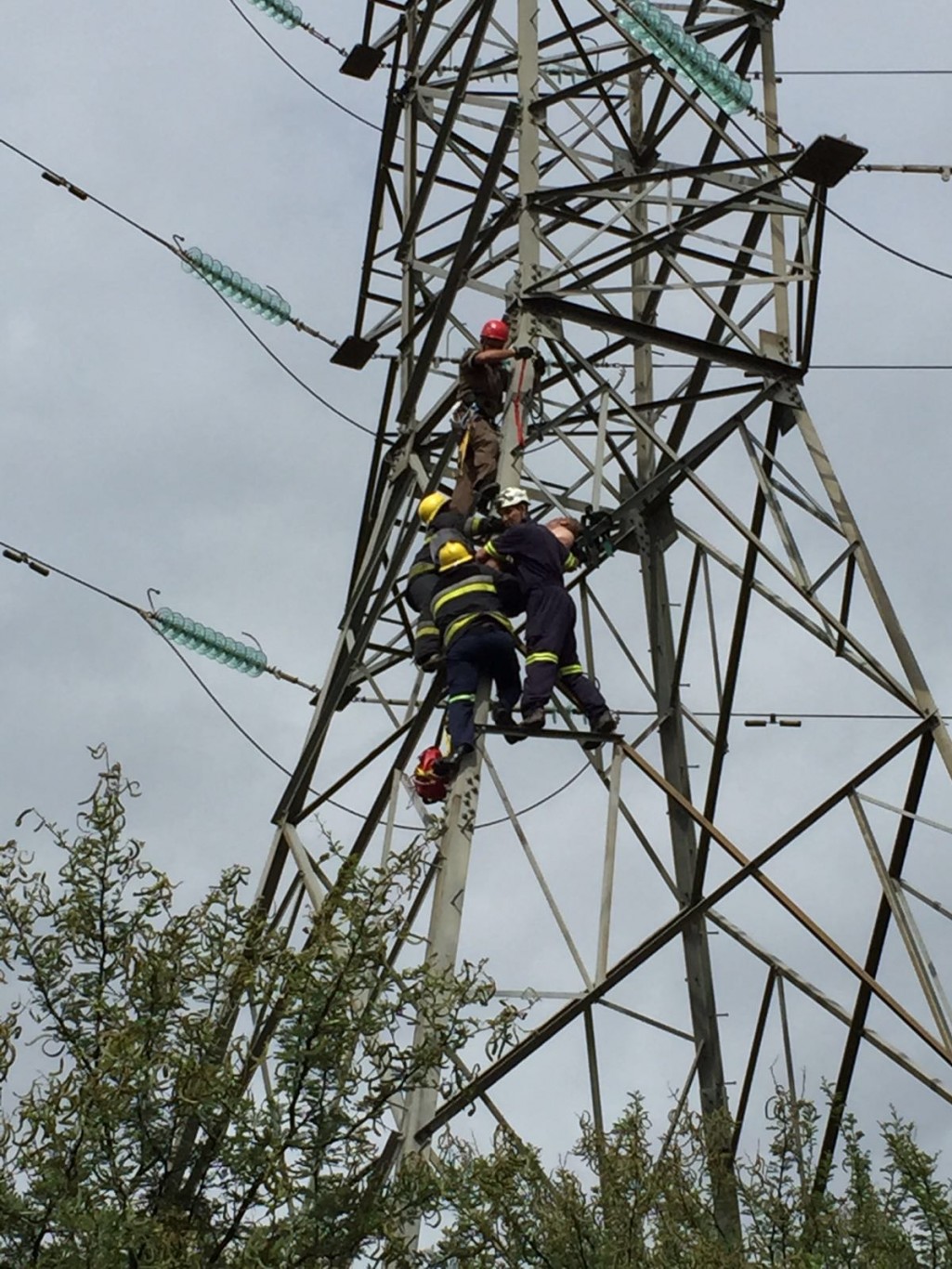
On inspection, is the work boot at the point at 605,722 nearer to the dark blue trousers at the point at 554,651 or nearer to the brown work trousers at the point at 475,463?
the dark blue trousers at the point at 554,651

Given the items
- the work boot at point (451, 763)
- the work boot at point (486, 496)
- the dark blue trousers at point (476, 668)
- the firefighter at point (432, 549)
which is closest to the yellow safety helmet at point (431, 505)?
the firefighter at point (432, 549)

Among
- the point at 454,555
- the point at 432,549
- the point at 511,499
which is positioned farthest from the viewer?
the point at 432,549

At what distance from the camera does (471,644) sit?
1173 centimetres

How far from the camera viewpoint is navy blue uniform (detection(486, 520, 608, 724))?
11.7 m

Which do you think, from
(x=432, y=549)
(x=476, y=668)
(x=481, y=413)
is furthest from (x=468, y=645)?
(x=481, y=413)

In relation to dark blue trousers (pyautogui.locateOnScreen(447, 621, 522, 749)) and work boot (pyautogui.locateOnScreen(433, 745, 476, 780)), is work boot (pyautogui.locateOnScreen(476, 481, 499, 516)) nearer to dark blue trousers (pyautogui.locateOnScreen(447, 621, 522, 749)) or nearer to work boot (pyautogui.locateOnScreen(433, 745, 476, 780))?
dark blue trousers (pyautogui.locateOnScreen(447, 621, 522, 749))

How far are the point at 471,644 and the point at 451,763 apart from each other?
81 centimetres

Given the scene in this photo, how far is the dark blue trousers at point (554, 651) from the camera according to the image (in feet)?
38.3

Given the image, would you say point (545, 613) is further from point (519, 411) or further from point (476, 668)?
point (519, 411)

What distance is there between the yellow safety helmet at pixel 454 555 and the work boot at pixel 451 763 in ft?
4.83

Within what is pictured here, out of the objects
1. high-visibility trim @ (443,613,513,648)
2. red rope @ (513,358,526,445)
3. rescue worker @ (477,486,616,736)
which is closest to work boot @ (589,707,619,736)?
rescue worker @ (477,486,616,736)

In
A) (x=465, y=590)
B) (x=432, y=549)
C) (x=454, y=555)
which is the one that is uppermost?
(x=432, y=549)

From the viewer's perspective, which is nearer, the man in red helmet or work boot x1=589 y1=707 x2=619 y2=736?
work boot x1=589 y1=707 x2=619 y2=736

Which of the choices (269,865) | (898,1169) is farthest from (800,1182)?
(269,865)
